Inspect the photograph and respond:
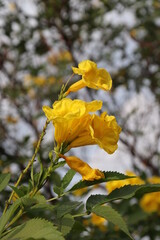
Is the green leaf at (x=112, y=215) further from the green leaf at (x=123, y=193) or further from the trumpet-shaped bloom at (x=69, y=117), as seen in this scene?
the trumpet-shaped bloom at (x=69, y=117)

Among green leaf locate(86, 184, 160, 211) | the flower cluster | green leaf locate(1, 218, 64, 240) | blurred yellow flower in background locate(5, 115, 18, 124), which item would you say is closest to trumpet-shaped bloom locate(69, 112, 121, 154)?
the flower cluster

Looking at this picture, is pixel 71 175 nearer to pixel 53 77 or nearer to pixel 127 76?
pixel 127 76

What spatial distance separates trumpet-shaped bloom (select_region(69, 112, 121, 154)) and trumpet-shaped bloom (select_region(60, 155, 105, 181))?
0.04m

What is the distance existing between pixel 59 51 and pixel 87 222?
2.64 metres

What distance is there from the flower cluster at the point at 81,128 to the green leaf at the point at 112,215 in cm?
7

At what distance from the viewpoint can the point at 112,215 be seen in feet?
2.08

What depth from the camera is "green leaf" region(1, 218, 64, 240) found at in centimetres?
54

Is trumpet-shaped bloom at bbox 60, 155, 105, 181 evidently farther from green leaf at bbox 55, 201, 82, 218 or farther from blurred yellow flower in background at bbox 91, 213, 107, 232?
blurred yellow flower in background at bbox 91, 213, 107, 232

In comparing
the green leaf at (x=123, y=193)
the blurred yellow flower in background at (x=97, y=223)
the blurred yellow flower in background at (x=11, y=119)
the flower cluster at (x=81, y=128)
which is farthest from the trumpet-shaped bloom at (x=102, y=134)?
the blurred yellow flower in background at (x=11, y=119)

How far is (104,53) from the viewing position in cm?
341

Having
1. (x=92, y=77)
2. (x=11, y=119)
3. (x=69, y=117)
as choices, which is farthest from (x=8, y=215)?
(x=11, y=119)

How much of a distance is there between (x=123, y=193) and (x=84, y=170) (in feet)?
0.30

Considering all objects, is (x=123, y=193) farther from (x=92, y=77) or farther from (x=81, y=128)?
(x=92, y=77)

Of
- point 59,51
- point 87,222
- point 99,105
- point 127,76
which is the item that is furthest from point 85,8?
point 99,105
